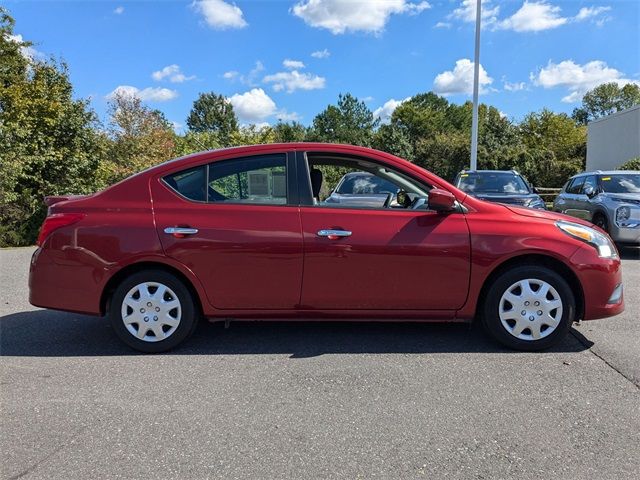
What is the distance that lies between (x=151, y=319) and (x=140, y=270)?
16.2 inches

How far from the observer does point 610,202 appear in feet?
33.3

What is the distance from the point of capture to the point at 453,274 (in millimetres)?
4223

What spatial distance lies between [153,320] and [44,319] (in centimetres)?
193

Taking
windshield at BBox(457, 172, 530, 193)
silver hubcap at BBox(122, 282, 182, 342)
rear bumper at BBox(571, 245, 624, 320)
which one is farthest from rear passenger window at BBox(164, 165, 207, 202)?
windshield at BBox(457, 172, 530, 193)

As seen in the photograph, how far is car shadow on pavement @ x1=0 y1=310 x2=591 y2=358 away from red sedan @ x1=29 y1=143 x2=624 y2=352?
29 cm

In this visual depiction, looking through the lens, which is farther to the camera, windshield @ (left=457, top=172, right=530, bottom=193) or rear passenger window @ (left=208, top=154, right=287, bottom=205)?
windshield @ (left=457, top=172, right=530, bottom=193)

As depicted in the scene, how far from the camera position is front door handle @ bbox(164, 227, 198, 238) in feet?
13.8

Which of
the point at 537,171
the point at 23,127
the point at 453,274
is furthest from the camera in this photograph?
the point at 537,171

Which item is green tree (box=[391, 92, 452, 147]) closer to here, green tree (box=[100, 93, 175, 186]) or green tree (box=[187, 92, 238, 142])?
green tree (box=[187, 92, 238, 142])

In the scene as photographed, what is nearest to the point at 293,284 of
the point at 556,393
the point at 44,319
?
the point at 556,393

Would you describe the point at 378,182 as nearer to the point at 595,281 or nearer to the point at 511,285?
the point at 511,285

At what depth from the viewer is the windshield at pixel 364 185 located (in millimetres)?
4750

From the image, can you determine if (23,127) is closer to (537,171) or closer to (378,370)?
(378,370)

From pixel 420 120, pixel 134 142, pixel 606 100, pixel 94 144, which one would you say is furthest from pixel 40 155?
pixel 606 100
